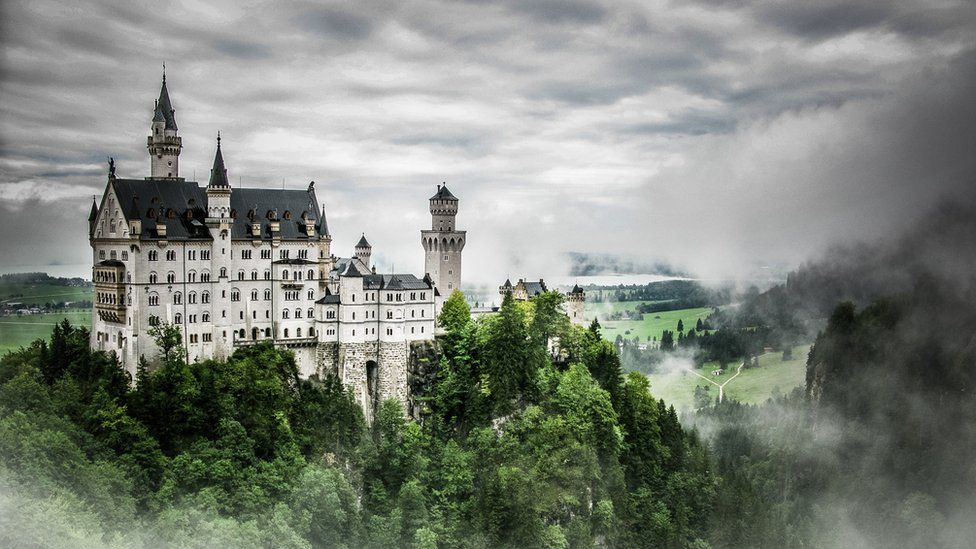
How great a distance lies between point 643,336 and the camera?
85750mm

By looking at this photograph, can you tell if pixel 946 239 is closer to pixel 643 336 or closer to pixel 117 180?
pixel 117 180

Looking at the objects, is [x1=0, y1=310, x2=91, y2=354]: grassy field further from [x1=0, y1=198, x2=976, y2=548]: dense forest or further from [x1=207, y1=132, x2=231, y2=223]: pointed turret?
[x1=207, y1=132, x2=231, y2=223]: pointed turret

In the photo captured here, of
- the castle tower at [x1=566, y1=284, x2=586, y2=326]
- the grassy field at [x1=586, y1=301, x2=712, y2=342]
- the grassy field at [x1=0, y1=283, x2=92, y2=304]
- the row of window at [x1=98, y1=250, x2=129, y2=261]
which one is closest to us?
the grassy field at [x1=0, y1=283, x2=92, y2=304]

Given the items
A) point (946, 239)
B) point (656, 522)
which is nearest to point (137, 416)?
point (656, 522)

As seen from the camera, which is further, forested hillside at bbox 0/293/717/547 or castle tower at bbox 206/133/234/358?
castle tower at bbox 206/133/234/358

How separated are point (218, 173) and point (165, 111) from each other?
367cm

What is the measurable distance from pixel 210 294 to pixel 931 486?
109ft

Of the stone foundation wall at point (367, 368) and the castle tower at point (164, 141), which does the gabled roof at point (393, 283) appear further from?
the castle tower at point (164, 141)

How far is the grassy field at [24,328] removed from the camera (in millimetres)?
17625

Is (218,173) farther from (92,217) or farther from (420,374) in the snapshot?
(420,374)

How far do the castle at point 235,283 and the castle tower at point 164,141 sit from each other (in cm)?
5

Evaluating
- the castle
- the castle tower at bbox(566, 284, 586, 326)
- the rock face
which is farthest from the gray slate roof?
the castle tower at bbox(566, 284, 586, 326)

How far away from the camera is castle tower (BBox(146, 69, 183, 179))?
36.5 meters

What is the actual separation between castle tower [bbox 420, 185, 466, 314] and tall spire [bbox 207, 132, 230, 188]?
477 inches
